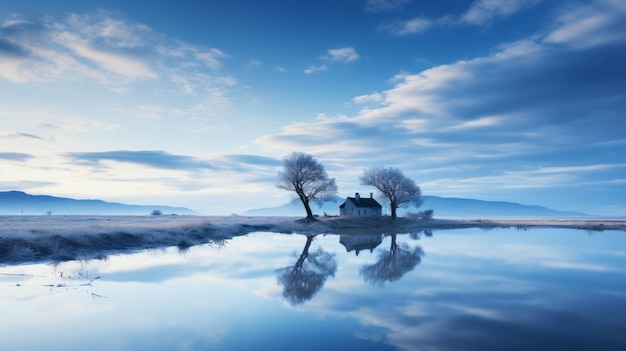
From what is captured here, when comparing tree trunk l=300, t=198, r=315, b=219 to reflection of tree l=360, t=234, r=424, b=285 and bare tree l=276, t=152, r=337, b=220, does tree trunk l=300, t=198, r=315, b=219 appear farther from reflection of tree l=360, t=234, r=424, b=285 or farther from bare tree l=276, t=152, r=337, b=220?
reflection of tree l=360, t=234, r=424, b=285

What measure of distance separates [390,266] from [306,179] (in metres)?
48.1

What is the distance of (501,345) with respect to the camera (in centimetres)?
868

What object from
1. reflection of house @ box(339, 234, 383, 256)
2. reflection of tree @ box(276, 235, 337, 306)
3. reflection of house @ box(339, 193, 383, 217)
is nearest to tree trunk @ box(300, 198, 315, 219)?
reflection of house @ box(339, 193, 383, 217)

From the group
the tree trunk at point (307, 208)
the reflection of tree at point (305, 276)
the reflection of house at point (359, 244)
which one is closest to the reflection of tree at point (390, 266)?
the reflection of tree at point (305, 276)

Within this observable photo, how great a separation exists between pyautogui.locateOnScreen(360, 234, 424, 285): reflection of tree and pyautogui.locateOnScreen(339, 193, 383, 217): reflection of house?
183 ft

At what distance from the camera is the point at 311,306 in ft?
40.7

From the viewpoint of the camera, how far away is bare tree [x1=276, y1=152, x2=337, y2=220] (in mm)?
68812

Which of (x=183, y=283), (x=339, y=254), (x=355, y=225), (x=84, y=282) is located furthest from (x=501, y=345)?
(x=355, y=225)

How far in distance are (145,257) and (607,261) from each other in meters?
32.5

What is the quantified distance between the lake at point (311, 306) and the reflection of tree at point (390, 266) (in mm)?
126

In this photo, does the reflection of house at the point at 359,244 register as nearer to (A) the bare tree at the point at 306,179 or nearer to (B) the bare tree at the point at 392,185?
(A) the bare tree at the point at 306,179

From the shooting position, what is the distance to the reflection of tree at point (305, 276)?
46.8 ft

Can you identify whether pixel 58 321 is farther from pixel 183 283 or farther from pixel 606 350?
pixel 606 350

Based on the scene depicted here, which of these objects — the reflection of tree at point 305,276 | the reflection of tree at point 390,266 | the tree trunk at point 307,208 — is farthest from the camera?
the tree trunk at point 307,208
